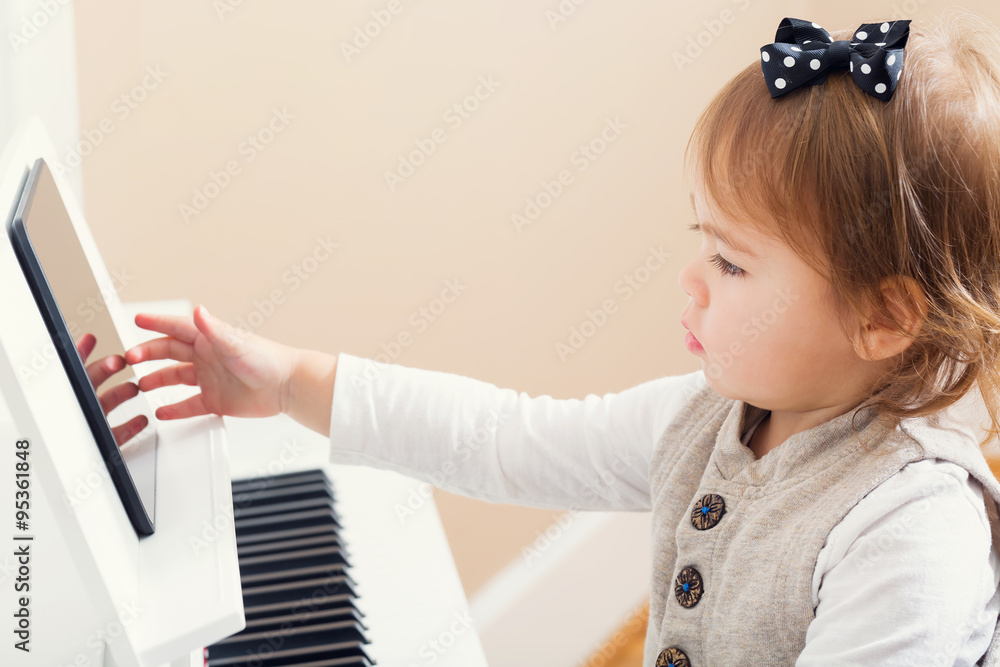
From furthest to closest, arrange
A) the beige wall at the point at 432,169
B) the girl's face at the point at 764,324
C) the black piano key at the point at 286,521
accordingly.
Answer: the beige wall at the point at 432,169 → the black piano key at the point at 286,521 → the girl's face at the point at 764,324

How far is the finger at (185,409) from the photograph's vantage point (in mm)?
707

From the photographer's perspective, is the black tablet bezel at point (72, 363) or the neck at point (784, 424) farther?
the neck at point (784, 424)

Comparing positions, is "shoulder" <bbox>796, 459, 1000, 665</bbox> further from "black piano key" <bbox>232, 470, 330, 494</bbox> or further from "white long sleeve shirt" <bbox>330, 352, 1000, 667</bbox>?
"black piano key" <bbox>232, 470, 330, 494</bbox>

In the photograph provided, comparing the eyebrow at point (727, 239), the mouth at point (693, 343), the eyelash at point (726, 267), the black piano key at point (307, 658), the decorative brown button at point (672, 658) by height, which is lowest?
the decorative brown button at point (672, 658)

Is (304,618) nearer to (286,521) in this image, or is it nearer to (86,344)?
(286,521)

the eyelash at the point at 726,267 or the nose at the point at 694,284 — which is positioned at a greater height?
the eyelash at the point at 726,267

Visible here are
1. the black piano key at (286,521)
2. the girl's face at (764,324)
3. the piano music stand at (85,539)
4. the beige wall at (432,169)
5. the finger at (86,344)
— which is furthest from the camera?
the beige wall at (432,169)

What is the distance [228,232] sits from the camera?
1282 millimetres

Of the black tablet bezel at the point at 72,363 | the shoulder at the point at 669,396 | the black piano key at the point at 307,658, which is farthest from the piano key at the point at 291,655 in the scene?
the shoulder at the point at 669,396

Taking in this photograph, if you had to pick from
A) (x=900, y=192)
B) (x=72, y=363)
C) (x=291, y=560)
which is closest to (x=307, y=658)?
(x=291, y=560)

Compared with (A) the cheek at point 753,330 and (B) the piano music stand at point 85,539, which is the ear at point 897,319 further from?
(B) the piano music stand at point 85,539

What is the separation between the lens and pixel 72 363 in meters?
0.48

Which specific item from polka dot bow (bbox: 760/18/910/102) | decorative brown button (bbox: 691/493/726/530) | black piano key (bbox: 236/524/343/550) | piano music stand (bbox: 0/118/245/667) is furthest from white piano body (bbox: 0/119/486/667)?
polka dot bow (bbox: 760/18/910/102)

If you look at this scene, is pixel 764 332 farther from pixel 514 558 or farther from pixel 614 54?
Result: pixel 514 558
